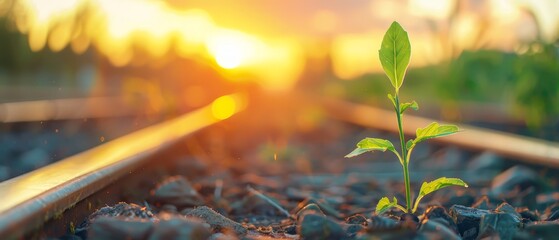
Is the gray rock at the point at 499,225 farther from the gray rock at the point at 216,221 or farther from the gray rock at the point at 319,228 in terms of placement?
the gray rock at the point at 216,221

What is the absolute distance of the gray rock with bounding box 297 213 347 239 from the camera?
6.43ft

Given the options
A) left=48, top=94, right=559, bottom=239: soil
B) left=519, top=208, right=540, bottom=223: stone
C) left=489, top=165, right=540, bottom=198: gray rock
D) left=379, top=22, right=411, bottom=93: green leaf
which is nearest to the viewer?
left=48, top=94, right=559, bottom=239: soil

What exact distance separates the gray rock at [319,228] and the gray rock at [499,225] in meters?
0.43

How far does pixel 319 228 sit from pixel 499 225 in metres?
0.55

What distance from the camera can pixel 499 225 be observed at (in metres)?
2.03

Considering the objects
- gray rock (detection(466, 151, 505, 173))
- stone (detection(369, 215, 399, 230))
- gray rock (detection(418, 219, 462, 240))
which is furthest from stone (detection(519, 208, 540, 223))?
gray rock (detection(466, 151, 505, 173))

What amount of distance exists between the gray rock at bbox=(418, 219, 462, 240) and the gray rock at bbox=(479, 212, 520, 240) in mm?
157

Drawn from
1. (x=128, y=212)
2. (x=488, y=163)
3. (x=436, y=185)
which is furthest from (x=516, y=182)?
(x=128, y=212)

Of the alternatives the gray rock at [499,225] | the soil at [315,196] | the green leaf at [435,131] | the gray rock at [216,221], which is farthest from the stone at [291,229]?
the gray rock at [499,225]

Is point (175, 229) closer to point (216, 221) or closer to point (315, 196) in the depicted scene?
point (216, 221)

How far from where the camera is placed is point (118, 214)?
1.91 meters

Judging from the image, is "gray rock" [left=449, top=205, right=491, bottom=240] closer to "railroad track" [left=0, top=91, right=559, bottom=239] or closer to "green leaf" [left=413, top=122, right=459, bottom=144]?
"green leaf" [left=413, top=122, right=459, bottom=144]

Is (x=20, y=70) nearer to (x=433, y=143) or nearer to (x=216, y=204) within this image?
(x=433, y=143)

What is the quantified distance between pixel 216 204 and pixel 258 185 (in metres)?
0.87
